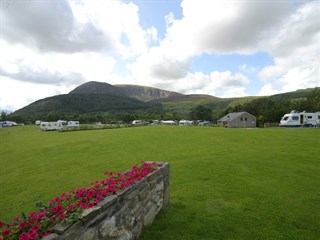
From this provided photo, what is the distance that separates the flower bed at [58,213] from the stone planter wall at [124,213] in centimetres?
12

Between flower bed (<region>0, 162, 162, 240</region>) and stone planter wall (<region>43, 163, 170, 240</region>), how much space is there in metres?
0.12

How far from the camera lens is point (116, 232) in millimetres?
4059

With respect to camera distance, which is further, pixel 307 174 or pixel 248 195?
pixel 307 174

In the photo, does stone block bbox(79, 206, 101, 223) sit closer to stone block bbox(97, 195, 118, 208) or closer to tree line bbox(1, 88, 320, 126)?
stone block bbox(97, 195, 118, 208)

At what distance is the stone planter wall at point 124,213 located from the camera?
3.31 meters

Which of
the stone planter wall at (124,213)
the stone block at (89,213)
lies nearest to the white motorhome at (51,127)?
the stone planter wall at (124,213)

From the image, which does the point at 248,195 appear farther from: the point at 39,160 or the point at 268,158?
the point at 39,160

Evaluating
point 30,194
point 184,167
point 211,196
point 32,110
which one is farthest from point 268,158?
point 32,110

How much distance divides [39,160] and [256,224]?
18.2m

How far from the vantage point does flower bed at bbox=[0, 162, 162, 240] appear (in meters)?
3.13

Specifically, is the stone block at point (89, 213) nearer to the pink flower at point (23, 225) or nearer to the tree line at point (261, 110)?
the pink flower at point (23, 225)

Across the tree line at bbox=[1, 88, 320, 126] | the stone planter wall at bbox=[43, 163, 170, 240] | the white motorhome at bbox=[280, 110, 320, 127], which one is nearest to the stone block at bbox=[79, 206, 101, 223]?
the stone planter wall at bbox=[43, 163, 170, 240]

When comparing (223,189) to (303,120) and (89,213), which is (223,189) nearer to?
(89,213)

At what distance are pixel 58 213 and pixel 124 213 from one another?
52.6 inches
